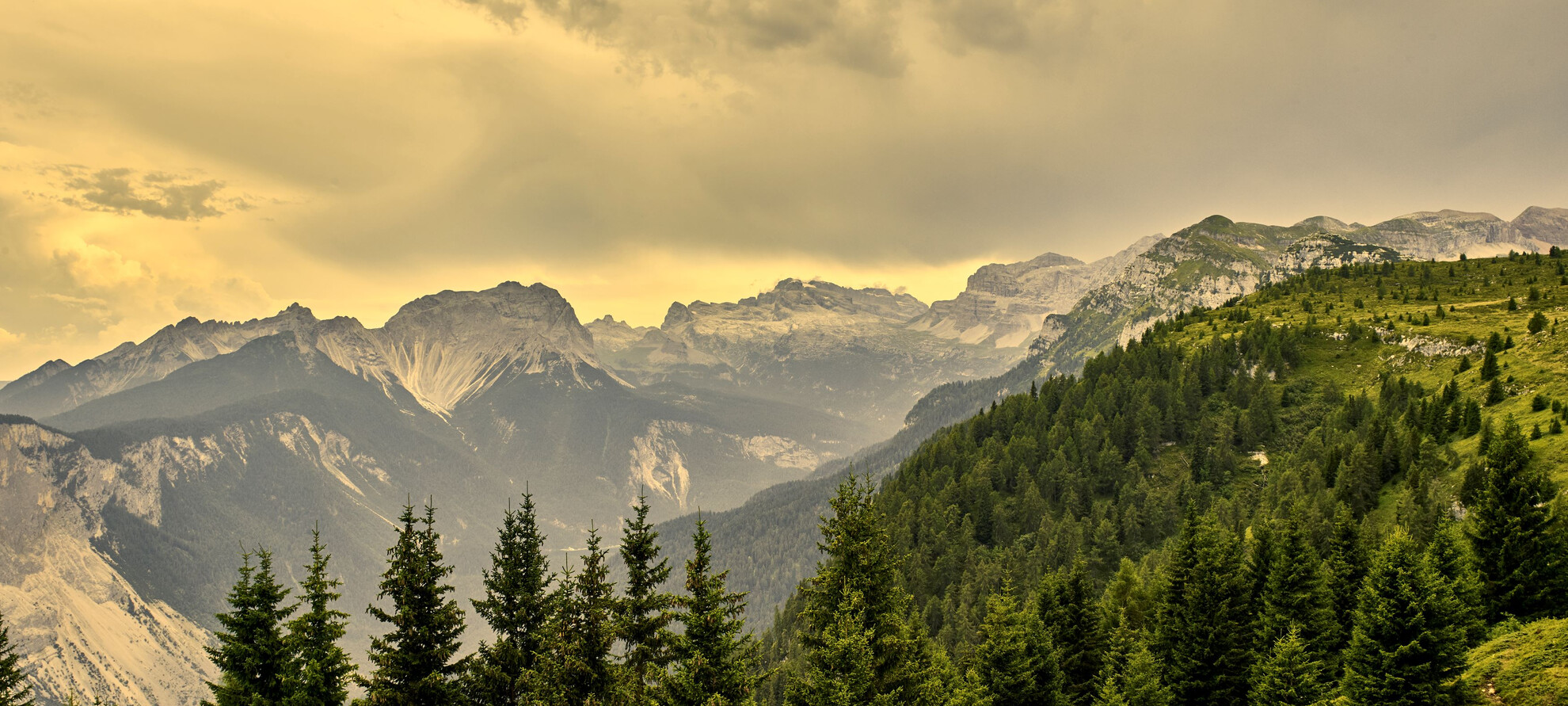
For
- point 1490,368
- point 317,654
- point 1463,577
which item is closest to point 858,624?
point 317,654

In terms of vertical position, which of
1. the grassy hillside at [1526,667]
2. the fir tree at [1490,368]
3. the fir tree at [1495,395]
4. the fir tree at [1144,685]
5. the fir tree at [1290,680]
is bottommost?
the fir tree at [1144,685]

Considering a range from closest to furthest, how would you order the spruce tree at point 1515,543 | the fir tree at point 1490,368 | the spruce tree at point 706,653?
the spruce tree at point 706,653 → the spruce tree at point 1515,543 → the fir tree at point 1490,368

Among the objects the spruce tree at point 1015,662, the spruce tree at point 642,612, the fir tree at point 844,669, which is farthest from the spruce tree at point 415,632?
the spruce tree at point 1015,662

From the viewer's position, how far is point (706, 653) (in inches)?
1341

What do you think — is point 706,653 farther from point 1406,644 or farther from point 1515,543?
point 1515,543

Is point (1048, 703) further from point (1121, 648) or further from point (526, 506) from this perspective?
point (526, 506)

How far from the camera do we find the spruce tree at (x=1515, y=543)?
1821 inches

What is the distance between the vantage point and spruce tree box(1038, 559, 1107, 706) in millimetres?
55625

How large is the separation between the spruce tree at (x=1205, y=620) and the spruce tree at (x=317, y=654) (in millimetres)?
48189

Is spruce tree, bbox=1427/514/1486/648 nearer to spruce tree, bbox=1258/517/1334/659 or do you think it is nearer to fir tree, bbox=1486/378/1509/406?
spruce tree, bbox=1258/517/1334/659

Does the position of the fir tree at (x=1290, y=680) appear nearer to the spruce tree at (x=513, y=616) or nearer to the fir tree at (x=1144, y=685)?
the fir tree at (x=1144, y=685)

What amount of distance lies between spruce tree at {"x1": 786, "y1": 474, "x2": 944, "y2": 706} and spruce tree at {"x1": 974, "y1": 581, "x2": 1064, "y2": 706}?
9.97 meters

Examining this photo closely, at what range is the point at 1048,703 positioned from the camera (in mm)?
50188

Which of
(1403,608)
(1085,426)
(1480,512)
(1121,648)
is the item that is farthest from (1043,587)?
(1085,426)
